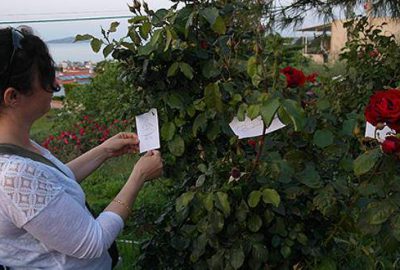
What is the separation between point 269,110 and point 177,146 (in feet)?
1.69

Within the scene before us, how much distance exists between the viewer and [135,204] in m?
3.91

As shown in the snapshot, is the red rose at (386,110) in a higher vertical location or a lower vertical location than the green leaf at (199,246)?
higher

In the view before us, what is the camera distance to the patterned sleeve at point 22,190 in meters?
1.32

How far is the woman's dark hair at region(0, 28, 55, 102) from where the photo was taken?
1.37 meters

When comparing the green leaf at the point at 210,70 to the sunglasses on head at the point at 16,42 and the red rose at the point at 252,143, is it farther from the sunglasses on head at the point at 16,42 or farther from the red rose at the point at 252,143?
the sunglasses on head at the point at 16,42

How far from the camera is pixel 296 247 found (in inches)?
64.2

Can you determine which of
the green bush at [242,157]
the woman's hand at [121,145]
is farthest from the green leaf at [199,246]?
the woman's hand at [121,145]

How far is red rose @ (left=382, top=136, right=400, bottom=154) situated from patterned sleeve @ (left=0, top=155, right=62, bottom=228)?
82 cm

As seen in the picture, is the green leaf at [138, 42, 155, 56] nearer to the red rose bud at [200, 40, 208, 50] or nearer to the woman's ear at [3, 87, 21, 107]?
the red rose bud at [200, 40, 208, 50]

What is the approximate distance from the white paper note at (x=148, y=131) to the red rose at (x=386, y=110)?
66 centimetres

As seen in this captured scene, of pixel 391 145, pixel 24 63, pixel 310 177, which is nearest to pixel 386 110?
pixel 391 145

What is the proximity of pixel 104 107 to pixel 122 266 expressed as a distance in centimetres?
435

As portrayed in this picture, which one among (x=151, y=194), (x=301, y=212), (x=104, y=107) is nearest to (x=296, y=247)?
(x=301, y=212)

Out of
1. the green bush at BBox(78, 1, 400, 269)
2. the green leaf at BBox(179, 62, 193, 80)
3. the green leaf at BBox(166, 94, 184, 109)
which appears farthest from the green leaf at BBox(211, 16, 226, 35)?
the green leaf at BBox(166, 94, 184, 109)
